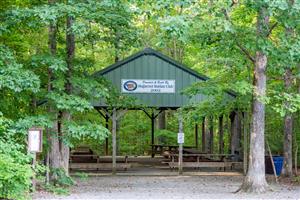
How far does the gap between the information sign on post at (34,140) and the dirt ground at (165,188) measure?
1195mm

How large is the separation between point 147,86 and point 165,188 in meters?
5.74

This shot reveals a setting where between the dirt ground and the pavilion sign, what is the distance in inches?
127

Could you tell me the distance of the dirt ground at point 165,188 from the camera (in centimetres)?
1316

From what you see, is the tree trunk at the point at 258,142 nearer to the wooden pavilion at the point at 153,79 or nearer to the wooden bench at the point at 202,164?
the wooden pavilion at the point at 153,79

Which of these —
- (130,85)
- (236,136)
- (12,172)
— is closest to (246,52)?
(130,85)

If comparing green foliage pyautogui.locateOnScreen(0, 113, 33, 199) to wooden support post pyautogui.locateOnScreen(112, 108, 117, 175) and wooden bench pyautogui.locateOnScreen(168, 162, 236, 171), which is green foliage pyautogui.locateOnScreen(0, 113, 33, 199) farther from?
wooden bench pyautogui.locateOnScreen(168, 162, 236, 171)

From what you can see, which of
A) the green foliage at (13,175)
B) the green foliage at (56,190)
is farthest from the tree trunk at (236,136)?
the green foliage at (13,175)

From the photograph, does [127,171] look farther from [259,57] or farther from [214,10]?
[214,10]

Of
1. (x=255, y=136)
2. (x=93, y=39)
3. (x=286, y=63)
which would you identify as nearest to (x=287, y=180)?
(x=255, y=136)

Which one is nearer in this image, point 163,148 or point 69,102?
point 69,102

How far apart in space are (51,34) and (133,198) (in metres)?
5.31

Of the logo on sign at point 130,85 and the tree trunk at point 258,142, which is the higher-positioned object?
the logo on sign at point 130,85

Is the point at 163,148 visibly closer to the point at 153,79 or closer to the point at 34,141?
the point at 153,79

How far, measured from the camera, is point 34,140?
12094 millimetres
